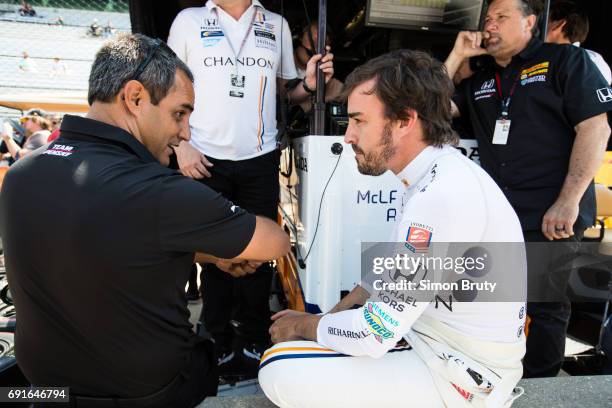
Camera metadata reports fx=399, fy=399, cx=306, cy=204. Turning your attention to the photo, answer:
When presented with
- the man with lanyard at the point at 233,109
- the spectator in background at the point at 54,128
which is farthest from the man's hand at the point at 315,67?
the spectator in background at the point at 54,128

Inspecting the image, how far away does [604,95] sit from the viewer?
1.90 metres

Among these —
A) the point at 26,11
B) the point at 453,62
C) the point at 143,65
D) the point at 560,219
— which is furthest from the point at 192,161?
the point at 26,11

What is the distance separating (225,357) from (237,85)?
1552 millimetres

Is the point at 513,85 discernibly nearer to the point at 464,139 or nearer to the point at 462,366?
the point at 464,139

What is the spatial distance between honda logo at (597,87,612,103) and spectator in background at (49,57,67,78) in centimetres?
2061

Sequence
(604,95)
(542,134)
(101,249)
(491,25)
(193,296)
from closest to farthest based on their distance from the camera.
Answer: (101,249), (604,95), (542,134), (491,25), (193,296)

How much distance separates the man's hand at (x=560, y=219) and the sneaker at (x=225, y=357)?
6.03 ft

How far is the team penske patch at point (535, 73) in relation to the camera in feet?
6.63

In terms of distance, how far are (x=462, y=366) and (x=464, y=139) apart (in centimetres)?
154

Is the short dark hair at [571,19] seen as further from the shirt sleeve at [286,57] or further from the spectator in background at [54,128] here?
the spectator in background at [54,128]

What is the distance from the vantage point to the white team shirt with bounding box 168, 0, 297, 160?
2.16 m

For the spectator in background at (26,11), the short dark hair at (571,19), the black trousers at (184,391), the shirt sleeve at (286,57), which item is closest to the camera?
the black trousers at (184,391)

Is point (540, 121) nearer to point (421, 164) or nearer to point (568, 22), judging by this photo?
point (421, 164)

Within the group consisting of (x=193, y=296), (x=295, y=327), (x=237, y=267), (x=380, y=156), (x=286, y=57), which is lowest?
(x=193, y=296)
